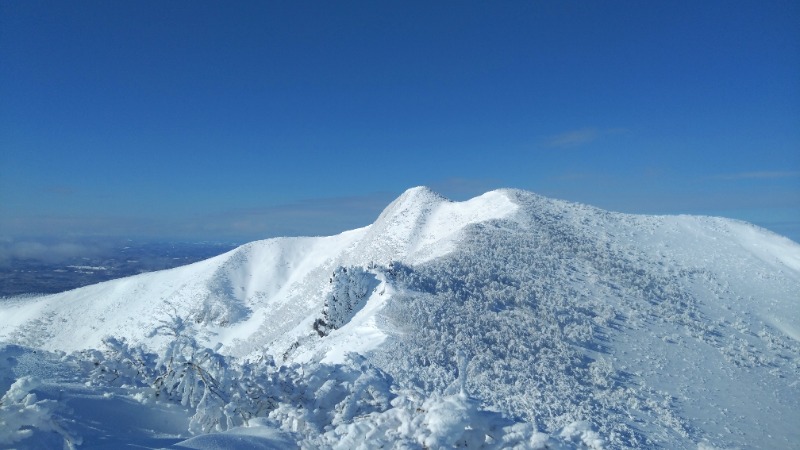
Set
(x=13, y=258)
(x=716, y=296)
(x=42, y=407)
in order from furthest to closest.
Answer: (x=13, y=258) → (x=716, y=296) → (x=42, y=407)

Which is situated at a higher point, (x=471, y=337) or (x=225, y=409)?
(x=225, y=409)

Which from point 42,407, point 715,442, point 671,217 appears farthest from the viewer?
point 671,217

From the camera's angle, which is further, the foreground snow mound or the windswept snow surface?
the windswept snow surface

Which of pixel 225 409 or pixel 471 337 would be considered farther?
pixel 471 337

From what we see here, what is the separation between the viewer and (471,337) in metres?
15.8

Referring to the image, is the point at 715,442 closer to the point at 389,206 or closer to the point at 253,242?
the point at 389,206

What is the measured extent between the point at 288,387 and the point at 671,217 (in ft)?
135

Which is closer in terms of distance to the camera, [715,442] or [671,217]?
[715,442]

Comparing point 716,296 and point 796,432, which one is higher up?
point 716,296

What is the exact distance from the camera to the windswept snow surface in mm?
5645

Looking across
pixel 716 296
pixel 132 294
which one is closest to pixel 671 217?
pixel 716 296

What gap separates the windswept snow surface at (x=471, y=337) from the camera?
5645 mm

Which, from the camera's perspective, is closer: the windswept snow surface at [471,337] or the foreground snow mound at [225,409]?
the foreground snow mound at [225,409]

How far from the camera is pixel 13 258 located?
8188cm
